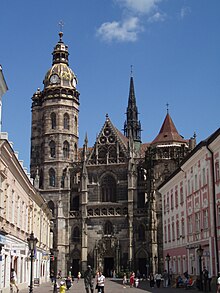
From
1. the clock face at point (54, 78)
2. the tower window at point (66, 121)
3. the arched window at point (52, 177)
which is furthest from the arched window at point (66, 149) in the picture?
the clock face at point (54, 78)

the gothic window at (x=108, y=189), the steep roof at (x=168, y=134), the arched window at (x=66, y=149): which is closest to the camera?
the steep roof at (x=168, y=134)

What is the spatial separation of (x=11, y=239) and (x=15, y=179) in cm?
428

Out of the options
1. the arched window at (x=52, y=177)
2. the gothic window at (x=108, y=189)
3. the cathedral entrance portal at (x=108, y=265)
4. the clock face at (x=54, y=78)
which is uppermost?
the clock face at (x=54, y=78)

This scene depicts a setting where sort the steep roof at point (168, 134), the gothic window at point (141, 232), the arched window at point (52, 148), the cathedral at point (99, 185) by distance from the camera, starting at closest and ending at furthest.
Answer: the cathedral at point (99, 185), the gothic window at point (141, 232), the steep roof at point (168, 134), the arched window at point (52, 148)

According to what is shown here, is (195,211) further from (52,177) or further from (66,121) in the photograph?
(66,121)

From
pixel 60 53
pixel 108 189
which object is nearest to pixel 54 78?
pixel 60 53

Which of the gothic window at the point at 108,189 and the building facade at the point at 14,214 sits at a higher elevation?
the gothic window at the point at 108,189

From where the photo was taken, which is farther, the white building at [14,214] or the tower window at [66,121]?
the tower window at [66,121]

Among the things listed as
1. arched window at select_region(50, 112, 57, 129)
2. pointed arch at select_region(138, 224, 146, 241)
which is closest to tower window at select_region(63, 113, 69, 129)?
arched window at select_region(50, 112, 57, 129)

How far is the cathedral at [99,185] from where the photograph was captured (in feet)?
253

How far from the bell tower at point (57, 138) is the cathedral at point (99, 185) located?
0.16 meters

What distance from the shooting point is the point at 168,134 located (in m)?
81.8

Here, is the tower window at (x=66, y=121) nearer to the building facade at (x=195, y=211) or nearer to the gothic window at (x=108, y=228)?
the gothic window at (x=108, y=228)

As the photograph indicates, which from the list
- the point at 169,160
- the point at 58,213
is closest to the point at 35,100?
the point at 58,213
